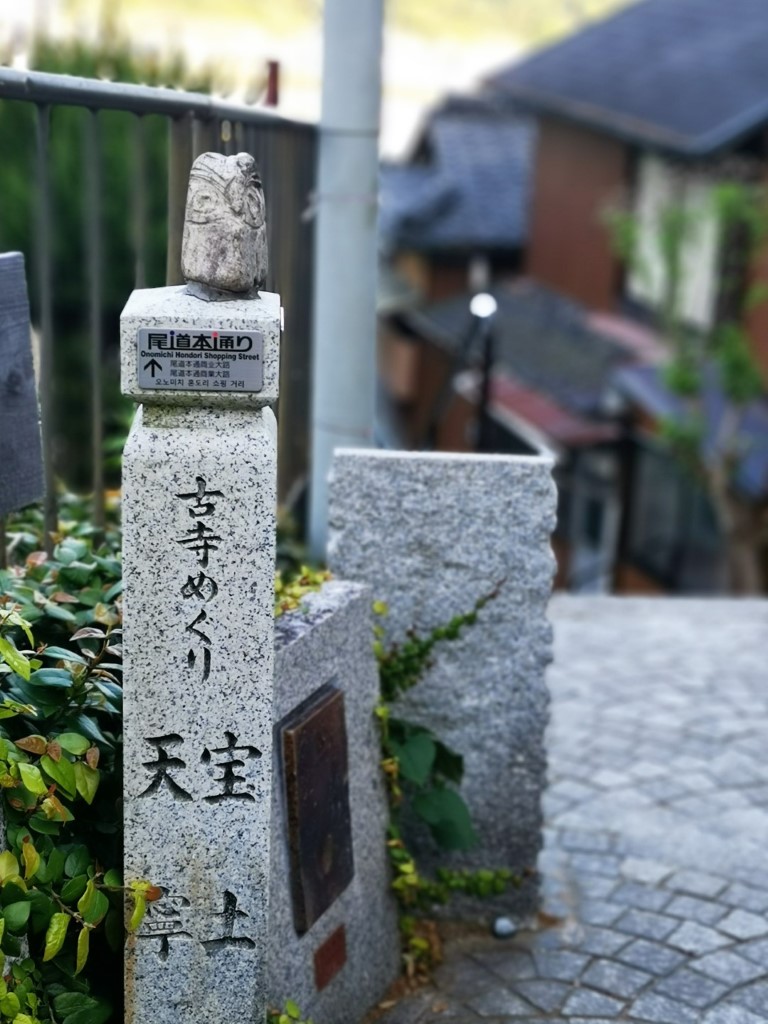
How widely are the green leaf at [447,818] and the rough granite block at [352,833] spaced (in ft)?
0.48

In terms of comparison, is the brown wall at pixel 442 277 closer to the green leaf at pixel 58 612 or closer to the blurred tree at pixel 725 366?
the blurred tree at pixel 725 366

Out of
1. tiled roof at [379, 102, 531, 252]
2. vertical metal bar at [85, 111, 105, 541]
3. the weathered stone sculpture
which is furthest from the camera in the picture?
tiled roof at [379, 102, 531, 252]

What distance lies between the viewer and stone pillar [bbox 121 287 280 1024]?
2.94 metres

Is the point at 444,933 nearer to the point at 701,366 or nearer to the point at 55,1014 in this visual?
the point at 55,1014

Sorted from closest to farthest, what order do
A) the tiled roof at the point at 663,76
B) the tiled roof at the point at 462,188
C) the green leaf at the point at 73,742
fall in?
the green leaf at the point at 73,742, the tiled roof at the point at 663,76, the tiled roof at the point at 462,188

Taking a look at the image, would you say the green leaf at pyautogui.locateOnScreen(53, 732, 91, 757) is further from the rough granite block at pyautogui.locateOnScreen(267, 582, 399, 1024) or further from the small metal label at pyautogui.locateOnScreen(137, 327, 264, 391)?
the small metal label at pyautogui.locateOnScreen(137, 327, 264, 391)

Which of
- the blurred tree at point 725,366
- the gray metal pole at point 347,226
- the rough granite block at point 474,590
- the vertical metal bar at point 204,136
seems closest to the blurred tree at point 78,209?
the blurred tree at point 725,366

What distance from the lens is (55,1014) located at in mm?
3172

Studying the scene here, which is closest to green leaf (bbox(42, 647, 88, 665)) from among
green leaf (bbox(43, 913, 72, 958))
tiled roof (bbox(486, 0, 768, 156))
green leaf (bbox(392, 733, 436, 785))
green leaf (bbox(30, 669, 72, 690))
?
green leaf (bbox(30, 669, 72, 690))

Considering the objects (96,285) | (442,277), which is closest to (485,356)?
(96,285)

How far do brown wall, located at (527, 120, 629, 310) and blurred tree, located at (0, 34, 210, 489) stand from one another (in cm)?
565

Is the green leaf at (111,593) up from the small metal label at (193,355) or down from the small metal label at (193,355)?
down

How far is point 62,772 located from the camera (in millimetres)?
3088

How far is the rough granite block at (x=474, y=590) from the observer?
4145 mm
